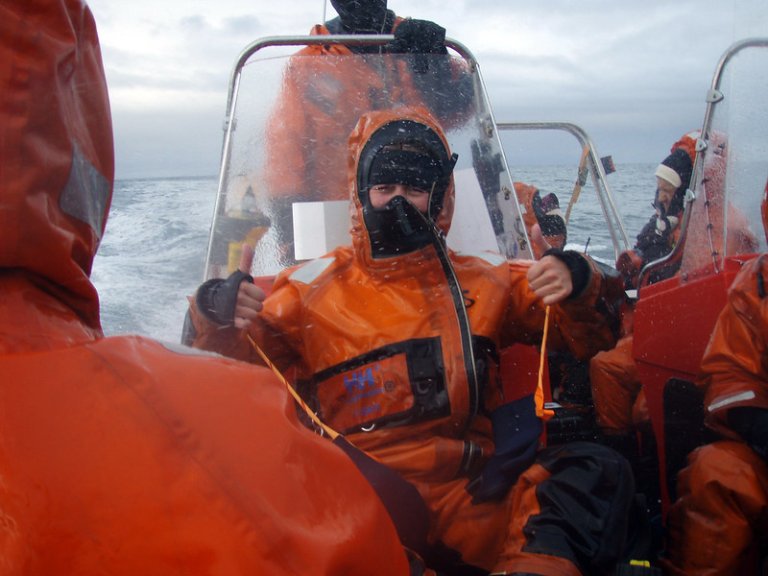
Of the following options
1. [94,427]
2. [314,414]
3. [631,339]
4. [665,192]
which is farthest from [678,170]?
[94,427]

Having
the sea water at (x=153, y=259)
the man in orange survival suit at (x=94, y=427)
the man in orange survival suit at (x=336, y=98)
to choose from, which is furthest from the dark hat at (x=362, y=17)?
the man in orange survival suit at (x=94, y=427)

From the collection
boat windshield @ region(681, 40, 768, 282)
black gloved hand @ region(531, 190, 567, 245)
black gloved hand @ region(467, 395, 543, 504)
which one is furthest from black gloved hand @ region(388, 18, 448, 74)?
black gloved hand @ region(531, 190, 567, 245)

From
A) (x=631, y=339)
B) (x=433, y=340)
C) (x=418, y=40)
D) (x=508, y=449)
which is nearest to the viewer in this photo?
(x=508, y=449)

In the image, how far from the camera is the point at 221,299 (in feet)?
6.14

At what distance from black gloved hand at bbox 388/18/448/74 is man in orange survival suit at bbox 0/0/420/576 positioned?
2.43 metres

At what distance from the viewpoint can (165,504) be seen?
66 centimetres

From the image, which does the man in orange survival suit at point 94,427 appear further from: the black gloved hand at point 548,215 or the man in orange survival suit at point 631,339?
the black gloved hand at point 548,215

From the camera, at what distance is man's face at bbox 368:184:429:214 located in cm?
209

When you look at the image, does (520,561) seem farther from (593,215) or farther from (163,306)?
(593,215)

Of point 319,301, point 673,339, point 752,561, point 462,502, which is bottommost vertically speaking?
point 752,561

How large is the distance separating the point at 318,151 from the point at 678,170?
2748 mm

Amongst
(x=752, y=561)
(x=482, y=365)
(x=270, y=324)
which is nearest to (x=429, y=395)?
(x=482, y=365)

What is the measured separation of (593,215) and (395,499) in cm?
809

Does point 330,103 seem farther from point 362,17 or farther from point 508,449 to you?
point 508,449
